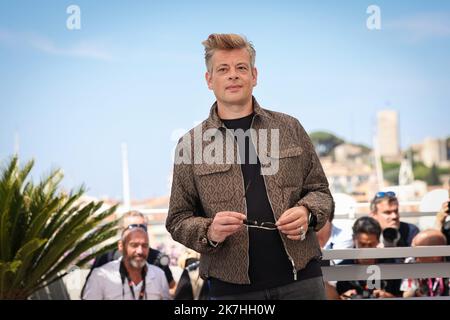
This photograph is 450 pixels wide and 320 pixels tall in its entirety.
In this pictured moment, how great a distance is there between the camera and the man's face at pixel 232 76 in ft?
8.69

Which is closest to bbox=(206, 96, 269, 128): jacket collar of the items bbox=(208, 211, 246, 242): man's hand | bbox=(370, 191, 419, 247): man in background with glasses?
bbox=(208, 211, 246, 242): man's hand

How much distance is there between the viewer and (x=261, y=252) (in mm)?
2590

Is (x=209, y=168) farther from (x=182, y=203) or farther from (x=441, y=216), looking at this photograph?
(x=441, y=216)

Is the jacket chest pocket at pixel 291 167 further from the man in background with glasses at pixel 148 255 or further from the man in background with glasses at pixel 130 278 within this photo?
the man in background with glasses at pixel 148 255

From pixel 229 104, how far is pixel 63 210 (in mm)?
3792

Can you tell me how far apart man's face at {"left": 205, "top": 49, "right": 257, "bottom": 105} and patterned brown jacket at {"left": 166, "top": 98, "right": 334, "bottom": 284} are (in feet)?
0.26

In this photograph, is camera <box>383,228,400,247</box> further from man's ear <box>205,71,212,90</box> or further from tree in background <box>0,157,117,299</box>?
man's ear <box>205,71,212,90</box>

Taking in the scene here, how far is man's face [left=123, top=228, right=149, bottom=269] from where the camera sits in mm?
5684

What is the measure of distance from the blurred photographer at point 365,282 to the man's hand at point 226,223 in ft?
7.83

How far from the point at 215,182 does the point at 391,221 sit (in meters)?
3.68

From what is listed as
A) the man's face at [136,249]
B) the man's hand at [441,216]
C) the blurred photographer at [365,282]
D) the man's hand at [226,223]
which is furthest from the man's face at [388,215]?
the man's hand at [226,223]

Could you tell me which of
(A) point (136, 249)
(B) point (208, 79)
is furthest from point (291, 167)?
(A) point (136, 249)
